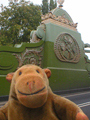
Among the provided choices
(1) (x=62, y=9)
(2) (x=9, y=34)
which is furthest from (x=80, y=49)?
(2) (x=9, y=34)

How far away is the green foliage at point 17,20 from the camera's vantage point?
51.7 feet

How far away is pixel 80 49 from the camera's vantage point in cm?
1197

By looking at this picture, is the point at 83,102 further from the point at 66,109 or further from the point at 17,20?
the point at 17,20

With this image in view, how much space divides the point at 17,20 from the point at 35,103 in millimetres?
16736

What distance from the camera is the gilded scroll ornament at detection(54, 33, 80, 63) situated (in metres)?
9.87

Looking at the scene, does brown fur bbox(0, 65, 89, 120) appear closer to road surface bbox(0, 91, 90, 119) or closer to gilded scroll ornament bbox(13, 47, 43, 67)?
road surface bbox(0, 91, 90, 119)

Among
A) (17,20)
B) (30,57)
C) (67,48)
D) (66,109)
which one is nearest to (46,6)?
(17,20)

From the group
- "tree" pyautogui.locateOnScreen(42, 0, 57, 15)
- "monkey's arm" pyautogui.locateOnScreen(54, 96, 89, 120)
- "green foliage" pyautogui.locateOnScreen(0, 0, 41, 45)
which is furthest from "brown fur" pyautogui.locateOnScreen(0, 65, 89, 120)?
"tree" pyautogui.locateOnScreen(42, 0, 57, 15)

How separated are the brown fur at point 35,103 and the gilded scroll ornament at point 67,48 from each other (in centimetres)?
806

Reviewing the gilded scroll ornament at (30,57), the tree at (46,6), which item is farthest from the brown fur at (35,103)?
the tree at (46,6)

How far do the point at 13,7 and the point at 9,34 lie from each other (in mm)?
3585

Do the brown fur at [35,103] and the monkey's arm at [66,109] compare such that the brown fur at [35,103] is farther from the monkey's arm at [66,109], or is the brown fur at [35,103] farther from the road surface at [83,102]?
the road surface at [83,102]

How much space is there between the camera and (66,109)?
5.31 feet

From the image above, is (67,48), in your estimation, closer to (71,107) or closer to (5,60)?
(5,60)
